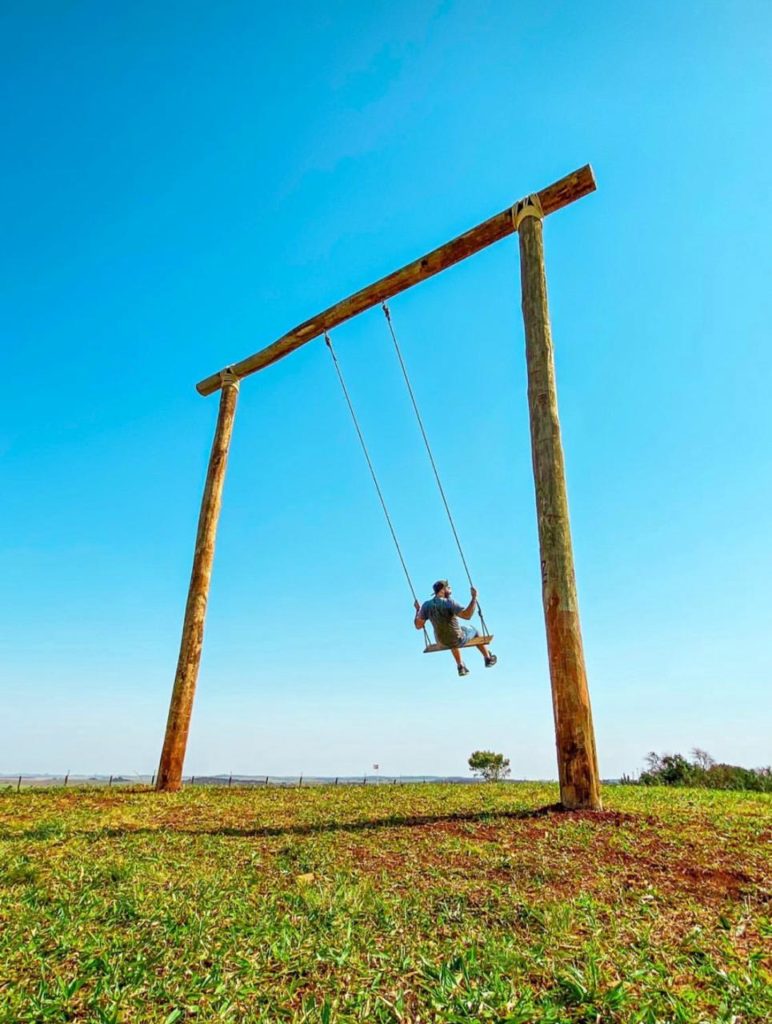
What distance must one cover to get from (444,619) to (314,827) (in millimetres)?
4290

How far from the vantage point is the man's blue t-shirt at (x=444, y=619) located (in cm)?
890

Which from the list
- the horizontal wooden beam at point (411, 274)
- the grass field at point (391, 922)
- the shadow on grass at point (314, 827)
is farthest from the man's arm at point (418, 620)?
the horizontal wooden beam at point (411, 274)

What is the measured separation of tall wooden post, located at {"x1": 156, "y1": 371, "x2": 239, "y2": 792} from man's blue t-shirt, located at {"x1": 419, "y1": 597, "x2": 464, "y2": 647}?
357 centimetres

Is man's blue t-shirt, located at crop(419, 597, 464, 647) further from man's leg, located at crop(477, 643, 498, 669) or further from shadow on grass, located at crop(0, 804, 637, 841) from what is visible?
shadow on grass, located at crop(0, 804, 637, 841)

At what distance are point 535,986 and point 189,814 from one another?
15.3 ft

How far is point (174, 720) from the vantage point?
348 inches

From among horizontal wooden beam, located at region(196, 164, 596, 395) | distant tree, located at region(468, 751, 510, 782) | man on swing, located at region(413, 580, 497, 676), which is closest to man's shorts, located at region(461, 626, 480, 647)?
man on swing, located at region(413, 580, 497, 676)

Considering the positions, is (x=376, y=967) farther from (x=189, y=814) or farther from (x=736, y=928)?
(x=189, y=814)

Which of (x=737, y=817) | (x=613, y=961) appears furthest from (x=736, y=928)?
(x=737, y=817)

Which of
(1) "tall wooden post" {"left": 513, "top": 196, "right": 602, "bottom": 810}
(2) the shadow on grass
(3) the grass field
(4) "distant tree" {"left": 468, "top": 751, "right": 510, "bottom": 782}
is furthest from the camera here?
(4) "distant tree" {"left": 468, "top": 751, "right": 510, "bottom": 782}

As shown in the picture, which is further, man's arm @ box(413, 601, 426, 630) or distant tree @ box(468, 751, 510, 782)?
distant tree @ box(468, 751, 510, 782)

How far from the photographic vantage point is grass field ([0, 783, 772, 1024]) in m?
2.22

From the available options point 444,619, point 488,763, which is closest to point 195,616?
point 444,619

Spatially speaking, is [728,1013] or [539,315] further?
[539,315]
